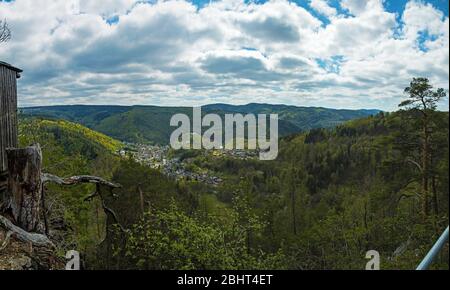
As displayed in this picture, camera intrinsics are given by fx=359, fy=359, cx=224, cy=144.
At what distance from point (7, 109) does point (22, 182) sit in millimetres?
2281

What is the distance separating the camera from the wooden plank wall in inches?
324

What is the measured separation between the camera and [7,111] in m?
8.43

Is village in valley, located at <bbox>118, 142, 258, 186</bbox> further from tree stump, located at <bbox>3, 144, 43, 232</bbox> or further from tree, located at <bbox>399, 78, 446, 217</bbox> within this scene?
tree stump, located at <bbox>3, 144, 43, 232</bbox>

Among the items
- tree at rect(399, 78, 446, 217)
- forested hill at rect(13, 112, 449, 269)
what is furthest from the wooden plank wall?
tree at rect(399, 78, 446, 217)

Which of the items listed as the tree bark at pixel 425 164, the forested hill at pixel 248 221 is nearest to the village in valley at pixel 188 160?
the forested hill at pixel 248 221

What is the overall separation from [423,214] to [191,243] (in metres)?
8.77

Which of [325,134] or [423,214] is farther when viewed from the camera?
[325,134]

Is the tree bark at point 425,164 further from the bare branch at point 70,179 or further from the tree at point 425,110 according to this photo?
the bare branch at point 70,179

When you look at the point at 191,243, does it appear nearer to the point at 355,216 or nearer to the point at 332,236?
the point at 332,236

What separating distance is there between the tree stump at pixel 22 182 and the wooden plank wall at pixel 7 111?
51.1 inches
